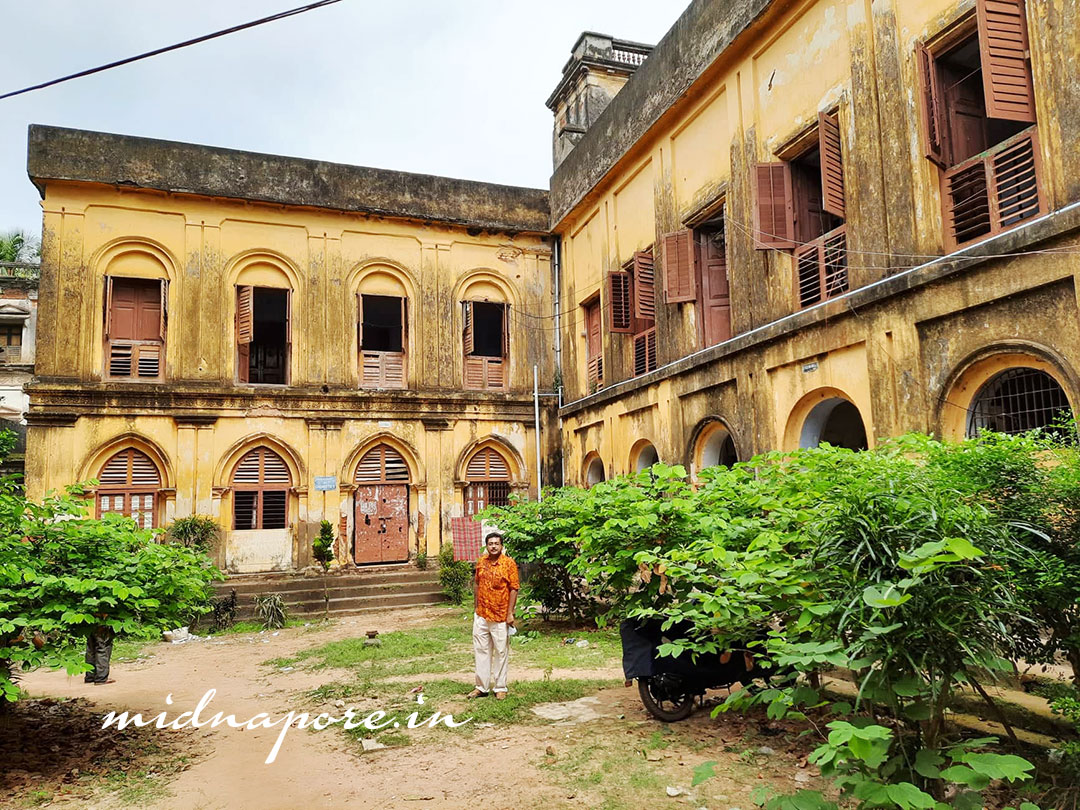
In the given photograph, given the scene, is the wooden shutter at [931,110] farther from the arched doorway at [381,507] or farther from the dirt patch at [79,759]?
the arched doorway at [381,507]

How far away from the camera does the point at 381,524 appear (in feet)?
50.6

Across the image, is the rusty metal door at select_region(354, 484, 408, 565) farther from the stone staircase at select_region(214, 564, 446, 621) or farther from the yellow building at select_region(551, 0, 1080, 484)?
the yellow building at select_region(551, 0, 1080, 484)

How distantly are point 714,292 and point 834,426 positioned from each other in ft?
8.61

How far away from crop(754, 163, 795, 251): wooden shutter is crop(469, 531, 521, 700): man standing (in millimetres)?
5575

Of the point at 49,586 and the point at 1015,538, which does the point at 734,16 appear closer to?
the point at 1015,538

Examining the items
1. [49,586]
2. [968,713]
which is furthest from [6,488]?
[968,713]

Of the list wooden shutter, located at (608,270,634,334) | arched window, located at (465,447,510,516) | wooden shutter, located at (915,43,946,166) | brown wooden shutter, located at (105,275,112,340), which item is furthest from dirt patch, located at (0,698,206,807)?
arched window, located at (465,447,510,516)

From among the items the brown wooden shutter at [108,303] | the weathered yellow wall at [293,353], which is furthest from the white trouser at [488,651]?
the brown wooden shutter at [108,303]

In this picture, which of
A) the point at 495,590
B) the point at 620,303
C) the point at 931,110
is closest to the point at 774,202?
the point at 931,110

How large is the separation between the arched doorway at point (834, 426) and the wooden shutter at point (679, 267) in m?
2.73

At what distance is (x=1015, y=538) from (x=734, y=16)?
9.04m

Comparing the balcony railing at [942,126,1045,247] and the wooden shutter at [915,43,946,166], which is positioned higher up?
the wooden shutter at [915,43,946,166]

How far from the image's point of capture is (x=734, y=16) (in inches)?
402

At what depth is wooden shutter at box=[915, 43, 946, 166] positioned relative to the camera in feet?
24.2
